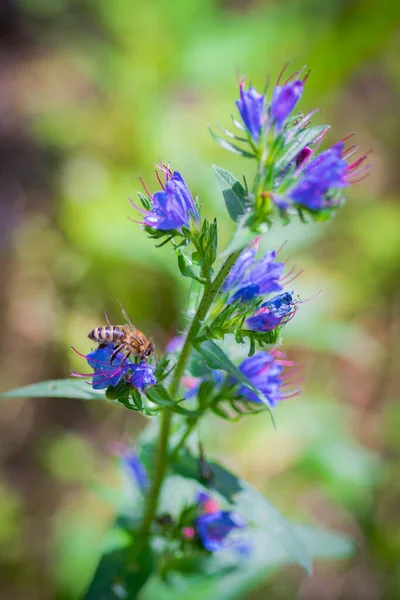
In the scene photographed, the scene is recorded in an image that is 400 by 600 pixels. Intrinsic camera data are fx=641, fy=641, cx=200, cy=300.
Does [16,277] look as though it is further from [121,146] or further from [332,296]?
[332,296]

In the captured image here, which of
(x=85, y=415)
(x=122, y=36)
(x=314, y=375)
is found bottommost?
(x=85, y=415)

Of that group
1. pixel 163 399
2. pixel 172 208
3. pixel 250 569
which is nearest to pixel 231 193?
pixel 172 208

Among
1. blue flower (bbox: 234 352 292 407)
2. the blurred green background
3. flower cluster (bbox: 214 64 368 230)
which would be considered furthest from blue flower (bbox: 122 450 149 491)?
flower cluster (bbox: 214 64 368 230)

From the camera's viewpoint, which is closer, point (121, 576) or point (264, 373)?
point (264, 373)

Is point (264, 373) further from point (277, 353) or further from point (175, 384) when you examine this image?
point (175, 384)

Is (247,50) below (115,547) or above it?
above

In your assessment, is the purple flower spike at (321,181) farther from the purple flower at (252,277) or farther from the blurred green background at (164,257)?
the blurred green background at (164,257)

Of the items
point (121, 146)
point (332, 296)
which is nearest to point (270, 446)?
point (332, 296)
